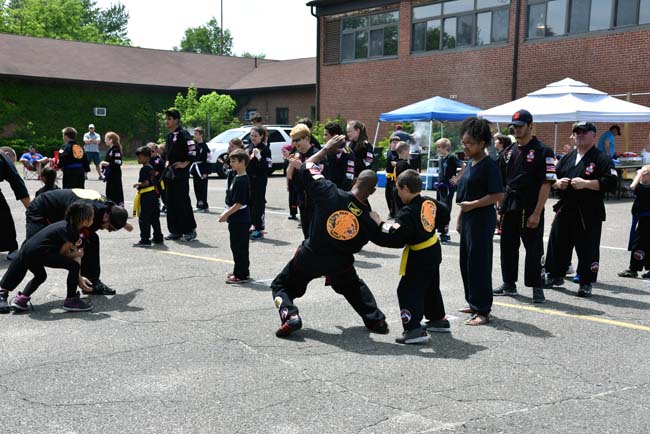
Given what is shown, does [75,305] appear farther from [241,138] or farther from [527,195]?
[241,138]

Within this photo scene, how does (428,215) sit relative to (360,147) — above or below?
below

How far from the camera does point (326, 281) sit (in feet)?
19.9

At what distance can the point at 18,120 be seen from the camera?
3609 centimetres

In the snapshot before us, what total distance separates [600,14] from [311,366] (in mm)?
20785

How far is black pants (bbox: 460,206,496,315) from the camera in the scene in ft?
21.0

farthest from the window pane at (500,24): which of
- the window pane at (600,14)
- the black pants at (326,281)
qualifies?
the black pants at (326,281)

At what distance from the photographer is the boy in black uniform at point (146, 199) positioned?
10461 millimetres

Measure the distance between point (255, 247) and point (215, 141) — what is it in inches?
625

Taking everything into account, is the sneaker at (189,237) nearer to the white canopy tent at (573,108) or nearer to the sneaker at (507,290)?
the sneaker at (507,290)

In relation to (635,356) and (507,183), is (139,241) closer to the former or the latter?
(507,183)

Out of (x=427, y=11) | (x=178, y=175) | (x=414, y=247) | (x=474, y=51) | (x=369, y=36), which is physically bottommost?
(x=414, y=247)

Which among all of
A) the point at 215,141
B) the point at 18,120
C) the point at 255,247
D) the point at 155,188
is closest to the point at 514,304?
the point at 255,247

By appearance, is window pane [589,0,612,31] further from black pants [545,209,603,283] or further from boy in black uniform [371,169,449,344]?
boy in black uniform [371,169,449,344]

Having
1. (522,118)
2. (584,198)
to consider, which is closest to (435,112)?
(584,198)
